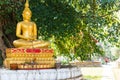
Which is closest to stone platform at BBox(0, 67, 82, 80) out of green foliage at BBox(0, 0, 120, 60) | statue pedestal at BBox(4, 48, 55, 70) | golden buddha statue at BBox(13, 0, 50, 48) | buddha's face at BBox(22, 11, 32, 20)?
statue pedestal at BBox(4, 48, 55, 70)

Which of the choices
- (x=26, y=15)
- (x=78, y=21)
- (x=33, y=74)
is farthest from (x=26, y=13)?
(x=33, y=74)

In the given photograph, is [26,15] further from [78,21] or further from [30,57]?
[78,21]

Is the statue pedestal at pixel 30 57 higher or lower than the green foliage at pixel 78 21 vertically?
lower

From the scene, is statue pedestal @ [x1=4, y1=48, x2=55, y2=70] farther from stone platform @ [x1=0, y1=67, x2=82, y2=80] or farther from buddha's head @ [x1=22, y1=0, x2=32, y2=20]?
buddha's head @ [x1=22, y1=0, x2=32, y2=20]

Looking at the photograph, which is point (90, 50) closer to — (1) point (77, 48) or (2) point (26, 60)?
(1) point (77, 48)

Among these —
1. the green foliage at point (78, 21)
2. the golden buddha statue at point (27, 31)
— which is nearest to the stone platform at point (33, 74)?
the golden buddha statue at point (27, 31)

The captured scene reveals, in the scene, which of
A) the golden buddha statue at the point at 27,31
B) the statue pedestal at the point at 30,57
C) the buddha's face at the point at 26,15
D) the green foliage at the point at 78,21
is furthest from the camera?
the green foliage at the point at 78,21

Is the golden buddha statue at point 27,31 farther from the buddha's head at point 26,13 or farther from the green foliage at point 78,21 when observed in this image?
the green foliage at point 78,21

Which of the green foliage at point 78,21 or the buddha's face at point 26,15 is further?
the green foliage at point 78,21

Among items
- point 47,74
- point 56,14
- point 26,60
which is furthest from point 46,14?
point 47,74

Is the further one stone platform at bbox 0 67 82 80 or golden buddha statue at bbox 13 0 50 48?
golden buddha statue at bbox 13 0 50 48

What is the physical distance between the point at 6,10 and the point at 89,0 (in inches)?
57.9

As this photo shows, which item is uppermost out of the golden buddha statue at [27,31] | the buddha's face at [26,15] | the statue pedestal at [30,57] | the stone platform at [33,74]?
the buddha's face at [26,15]

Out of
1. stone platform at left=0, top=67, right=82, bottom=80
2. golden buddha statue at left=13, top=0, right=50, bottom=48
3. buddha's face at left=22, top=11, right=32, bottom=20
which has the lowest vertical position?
stone platform at left=0, top=67, right=82, bottom=80
